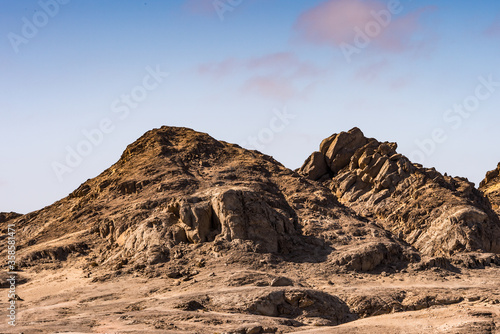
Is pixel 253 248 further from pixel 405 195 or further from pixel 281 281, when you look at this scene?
pixel 405 195

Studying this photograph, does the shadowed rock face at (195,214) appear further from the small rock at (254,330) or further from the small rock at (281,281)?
the small rock at (254,330)

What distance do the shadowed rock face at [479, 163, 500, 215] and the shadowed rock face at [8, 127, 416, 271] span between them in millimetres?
46420

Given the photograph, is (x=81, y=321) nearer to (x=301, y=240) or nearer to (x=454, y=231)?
(x=301, y=240)

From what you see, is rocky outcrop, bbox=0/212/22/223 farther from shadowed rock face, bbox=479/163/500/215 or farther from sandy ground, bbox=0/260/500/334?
shadowed rock face, bbox=479/163/500/215

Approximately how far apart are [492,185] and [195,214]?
8606 cm

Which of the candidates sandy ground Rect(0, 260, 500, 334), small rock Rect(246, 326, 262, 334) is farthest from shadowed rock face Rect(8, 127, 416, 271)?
small rock Rect(246, 326, 262, 334)

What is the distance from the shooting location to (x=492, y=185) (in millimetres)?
144375

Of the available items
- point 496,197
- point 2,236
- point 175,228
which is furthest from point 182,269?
point 496,197

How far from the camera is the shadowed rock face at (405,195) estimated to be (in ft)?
292

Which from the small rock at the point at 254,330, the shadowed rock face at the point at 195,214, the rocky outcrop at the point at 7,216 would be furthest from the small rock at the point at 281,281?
the rocky outcrop at the point at 7,216

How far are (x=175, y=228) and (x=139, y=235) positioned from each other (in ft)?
13.0

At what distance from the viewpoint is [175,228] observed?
74812 mm

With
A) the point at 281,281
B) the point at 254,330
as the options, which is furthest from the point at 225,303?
the point at 254,330

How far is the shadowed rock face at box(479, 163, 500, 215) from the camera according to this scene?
134 m
